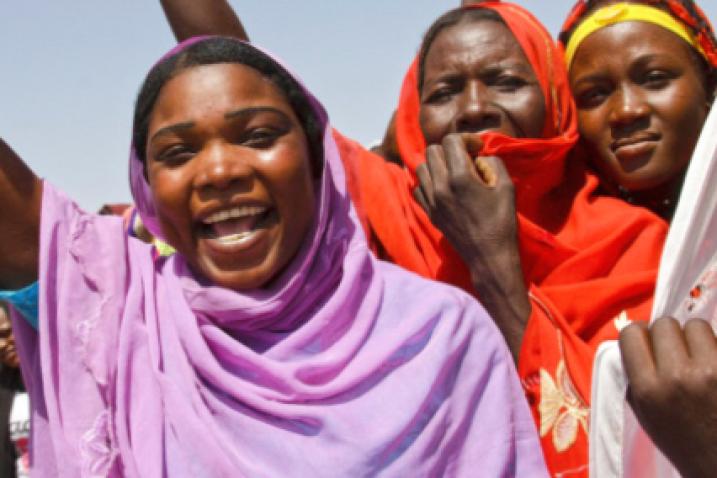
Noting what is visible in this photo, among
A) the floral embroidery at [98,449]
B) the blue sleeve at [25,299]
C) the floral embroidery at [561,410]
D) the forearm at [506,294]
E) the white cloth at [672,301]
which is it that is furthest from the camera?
the forearm at [506,294]

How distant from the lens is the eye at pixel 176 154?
187 cm

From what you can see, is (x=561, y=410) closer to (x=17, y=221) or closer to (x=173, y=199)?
(x=173, y=199)

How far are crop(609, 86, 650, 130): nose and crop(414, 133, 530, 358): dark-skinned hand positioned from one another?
0.39 m

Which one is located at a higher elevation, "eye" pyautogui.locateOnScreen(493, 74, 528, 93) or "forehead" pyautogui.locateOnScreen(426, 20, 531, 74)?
"forehead" pyautogui.locateOnScreen(426, 20, 531, 74)

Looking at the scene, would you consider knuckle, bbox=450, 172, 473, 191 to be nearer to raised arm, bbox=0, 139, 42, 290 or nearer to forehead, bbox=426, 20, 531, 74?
forehead, bbox=426, 20, 531, 74

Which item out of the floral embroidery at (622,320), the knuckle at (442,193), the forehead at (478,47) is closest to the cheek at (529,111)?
the forehead at (478,47)

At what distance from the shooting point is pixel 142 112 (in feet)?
6.53

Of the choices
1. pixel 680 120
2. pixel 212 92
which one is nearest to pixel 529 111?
pixel 680 120

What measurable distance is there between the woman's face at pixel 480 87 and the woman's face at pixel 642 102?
0.19 meters

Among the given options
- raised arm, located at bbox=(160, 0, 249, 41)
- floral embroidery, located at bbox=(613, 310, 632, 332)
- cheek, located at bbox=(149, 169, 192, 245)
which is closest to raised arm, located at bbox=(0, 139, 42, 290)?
cheek, located at bbox=(149, 169, 192, 245)

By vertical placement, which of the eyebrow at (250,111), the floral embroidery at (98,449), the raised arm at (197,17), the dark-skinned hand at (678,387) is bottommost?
the floral embroidery at (98,449)

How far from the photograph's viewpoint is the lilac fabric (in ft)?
5.60

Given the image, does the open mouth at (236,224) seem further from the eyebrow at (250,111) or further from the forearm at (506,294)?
the forearm at (506,294)

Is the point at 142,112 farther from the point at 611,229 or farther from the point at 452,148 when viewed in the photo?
the point at 611,229
